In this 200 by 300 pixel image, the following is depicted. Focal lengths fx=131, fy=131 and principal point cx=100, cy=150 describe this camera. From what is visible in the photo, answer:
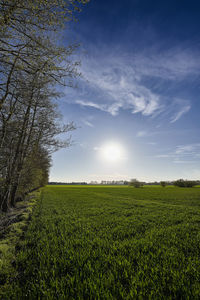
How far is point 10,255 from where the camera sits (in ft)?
13.8

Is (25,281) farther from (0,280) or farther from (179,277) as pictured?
(179,277)

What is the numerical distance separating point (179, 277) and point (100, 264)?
71.6 inches

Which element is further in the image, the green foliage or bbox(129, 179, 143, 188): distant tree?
bbox(129, 179, 143, 188): distant tree

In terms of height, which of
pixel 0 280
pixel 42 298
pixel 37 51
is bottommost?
pixel 0 280

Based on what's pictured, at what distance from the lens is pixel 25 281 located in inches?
121

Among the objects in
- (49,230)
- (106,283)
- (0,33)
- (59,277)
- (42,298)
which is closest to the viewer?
(42,298)

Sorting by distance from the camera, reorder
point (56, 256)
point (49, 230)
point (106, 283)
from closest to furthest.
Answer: point (106, 283) < point (56, 256) < point (49, 230)

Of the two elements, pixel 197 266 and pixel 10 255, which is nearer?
pixel 197 266

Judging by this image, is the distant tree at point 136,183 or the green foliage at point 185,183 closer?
the green foliage at point 185,183

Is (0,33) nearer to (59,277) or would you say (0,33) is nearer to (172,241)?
(59,277)

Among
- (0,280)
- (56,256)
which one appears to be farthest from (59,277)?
(0,280)

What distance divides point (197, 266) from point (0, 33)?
9.22 m

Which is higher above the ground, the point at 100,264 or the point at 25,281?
the point at 100,264

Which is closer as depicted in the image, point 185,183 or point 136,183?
point 185,183
